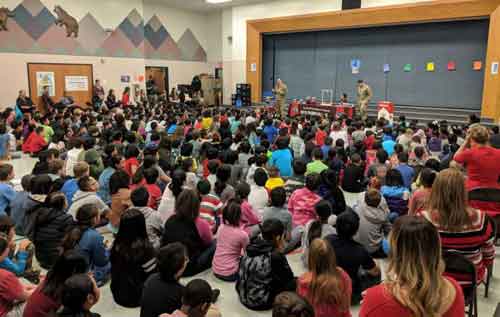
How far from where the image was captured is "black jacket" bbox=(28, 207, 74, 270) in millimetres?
3514

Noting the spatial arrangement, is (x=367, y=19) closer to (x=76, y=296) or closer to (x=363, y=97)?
(x=363, y=97)

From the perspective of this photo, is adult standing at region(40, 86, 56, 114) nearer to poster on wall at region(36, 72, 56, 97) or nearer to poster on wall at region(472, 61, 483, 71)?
poster on wall at region(36, 72, 56, 97)

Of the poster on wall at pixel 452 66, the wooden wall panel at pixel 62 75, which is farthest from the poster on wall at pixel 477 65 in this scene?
the wooden wall panel at pixel 62 75

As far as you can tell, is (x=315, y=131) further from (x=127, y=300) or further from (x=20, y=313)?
(x=20, y=313)

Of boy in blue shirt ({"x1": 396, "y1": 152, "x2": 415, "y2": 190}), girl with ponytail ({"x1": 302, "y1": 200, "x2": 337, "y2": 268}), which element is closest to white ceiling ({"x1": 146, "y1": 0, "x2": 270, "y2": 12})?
boy in blue shirt ({"x1": 396, "y1": 152, "x2": 415, "y2": 190})

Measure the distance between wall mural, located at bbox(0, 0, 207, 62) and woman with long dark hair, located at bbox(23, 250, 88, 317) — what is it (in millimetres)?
13605

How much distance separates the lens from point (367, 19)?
14.1 metres

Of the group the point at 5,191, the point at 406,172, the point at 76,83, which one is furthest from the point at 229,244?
the point at 76,83

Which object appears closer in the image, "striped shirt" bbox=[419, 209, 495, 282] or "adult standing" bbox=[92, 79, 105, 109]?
"striped shirt" bbox=[419, 209, 495, 282]

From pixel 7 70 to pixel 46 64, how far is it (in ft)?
4.31

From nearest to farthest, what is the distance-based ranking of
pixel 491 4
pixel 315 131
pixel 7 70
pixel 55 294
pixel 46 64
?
pixel 55 294, pixel 315 131, pixel 491 4, pixel 7 70, pixel 46 64

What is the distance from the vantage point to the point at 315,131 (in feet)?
27.7

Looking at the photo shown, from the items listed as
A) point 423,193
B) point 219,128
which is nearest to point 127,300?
point 423,193

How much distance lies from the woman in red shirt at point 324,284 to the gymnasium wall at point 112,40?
1439 cm
